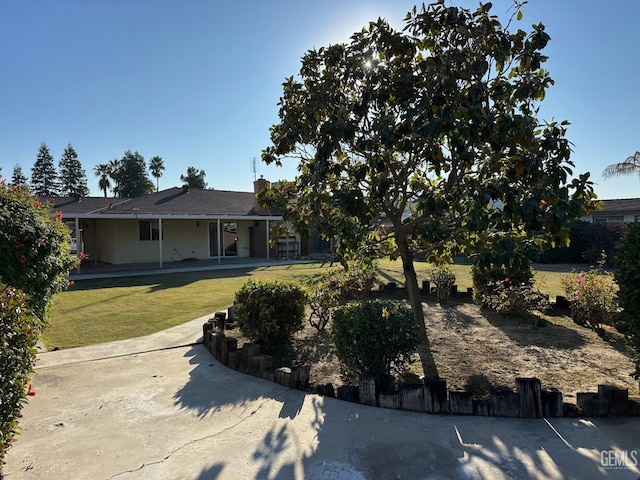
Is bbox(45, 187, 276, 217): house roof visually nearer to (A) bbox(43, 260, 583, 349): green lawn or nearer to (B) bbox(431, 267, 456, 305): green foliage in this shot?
(A) bbox(43, 260, 583, 349): green lawn

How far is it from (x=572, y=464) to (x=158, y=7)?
32.5 feet

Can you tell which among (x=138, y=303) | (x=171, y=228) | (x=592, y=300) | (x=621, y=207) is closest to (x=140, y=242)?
(x=171, y=228)

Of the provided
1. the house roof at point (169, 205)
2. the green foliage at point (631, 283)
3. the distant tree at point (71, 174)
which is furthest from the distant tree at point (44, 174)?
the green foliage at point (631, 283)

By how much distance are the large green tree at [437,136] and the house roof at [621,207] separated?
2868 centimetres

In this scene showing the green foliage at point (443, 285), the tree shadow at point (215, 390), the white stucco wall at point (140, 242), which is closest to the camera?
the tree shadow at point (215, 390)

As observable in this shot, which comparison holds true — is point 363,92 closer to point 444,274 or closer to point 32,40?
point 444,274

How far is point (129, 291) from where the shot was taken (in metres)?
11.4

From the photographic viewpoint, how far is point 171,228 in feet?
68.9

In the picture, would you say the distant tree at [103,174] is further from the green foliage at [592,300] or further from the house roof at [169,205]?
the green foliage at [592,300]

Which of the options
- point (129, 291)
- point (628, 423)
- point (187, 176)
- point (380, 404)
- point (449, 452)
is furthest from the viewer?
point (187, 176)

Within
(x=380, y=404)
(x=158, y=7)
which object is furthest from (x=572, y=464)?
(x=158, y=7)

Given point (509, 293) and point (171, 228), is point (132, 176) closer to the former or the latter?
point (171, 228)

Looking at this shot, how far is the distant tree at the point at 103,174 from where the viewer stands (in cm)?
6312

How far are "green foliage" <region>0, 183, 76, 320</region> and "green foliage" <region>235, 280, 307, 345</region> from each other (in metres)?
2.27
